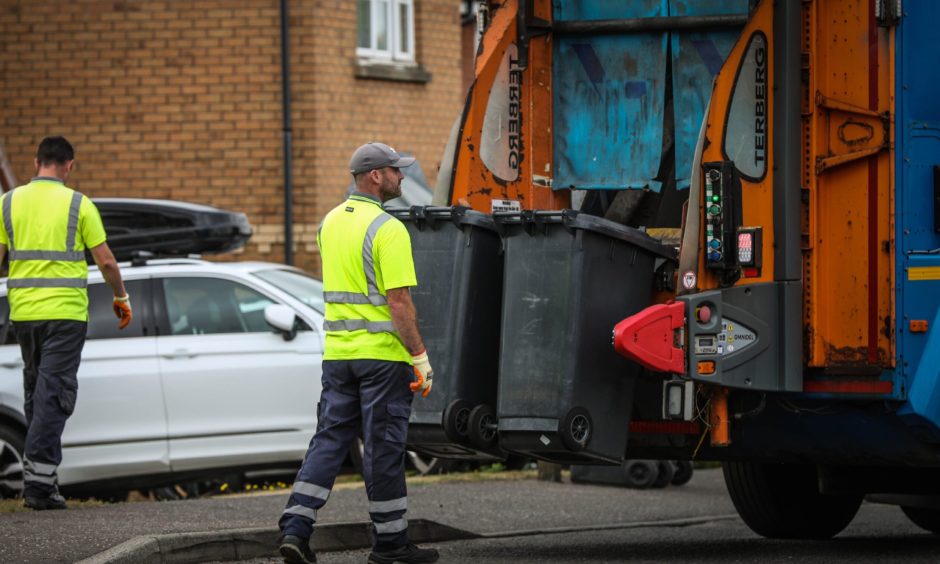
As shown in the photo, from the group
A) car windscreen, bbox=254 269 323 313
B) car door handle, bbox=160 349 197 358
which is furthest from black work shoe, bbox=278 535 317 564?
car windscreen, bbox=254 269 323 313

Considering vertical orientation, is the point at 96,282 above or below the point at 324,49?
below

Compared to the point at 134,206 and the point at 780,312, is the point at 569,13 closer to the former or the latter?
the point at 780,312

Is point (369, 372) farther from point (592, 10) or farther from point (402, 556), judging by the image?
point (592, 10)

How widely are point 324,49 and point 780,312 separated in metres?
10.4

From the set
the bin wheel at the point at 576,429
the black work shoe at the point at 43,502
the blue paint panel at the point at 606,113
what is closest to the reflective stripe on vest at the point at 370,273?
the bin wheel at the point at 576,429

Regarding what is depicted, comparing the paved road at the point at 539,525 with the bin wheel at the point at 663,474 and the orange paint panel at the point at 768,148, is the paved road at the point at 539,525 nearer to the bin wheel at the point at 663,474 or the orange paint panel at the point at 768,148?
the bin wheel at the point at 663,474

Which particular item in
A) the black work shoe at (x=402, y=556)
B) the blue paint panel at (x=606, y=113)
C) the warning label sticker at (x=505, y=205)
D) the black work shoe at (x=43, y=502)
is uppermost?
the blue paint panel at (x=606, y=113)

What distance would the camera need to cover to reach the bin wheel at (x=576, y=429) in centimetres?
721

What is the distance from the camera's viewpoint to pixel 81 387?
11.0 metres

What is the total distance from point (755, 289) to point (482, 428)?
4.07 ft

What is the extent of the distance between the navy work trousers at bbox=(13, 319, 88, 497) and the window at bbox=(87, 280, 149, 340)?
5.50 feet

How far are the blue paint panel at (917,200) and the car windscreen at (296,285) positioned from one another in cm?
515

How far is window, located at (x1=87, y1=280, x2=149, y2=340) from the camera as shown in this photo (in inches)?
440

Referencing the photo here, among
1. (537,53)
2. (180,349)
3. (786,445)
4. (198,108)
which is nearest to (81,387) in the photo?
(180,349)
